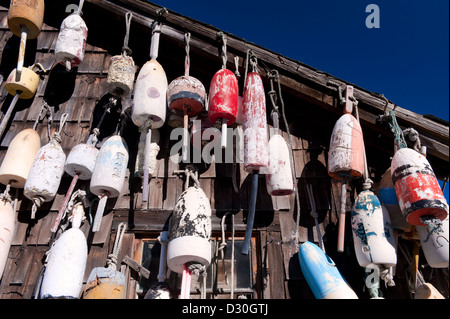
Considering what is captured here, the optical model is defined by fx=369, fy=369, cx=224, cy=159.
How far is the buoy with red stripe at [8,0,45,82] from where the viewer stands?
298 centimetres

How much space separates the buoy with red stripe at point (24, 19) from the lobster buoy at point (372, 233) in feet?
8.98

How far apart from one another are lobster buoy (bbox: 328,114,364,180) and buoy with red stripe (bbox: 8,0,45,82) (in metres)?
2.48

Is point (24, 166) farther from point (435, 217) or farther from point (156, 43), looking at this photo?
point (435, 217)

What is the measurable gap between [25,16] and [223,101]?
5.96 feet

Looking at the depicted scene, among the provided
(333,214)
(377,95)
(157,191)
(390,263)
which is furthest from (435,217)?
(157,191)

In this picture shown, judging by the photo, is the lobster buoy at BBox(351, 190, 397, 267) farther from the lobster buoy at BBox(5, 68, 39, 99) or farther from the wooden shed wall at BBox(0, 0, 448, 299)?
the lobster buoy at BBox(5, 68, 39, 99)

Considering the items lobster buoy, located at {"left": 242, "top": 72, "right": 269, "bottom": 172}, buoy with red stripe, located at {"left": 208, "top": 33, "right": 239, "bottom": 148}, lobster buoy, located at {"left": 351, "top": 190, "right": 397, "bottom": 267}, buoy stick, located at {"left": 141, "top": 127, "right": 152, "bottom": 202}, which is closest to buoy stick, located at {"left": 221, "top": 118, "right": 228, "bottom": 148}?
buoy with red stripe, located at {"left": 208, "top": 33, "right": 239, "bottom": 148}

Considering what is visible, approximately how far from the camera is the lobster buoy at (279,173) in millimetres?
2418

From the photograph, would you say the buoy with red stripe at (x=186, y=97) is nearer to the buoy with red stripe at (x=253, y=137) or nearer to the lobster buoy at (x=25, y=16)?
the buoy with red stripe at (x=253, y=137)

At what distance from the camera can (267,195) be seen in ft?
8.87

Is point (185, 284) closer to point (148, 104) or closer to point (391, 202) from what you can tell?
point (148, 104)

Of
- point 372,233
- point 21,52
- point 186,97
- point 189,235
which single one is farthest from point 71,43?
point 372,233

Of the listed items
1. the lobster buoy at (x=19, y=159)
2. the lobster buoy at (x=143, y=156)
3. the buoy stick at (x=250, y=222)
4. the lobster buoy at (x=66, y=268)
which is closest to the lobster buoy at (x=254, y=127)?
the buoy stick at (x=250, y=222)
